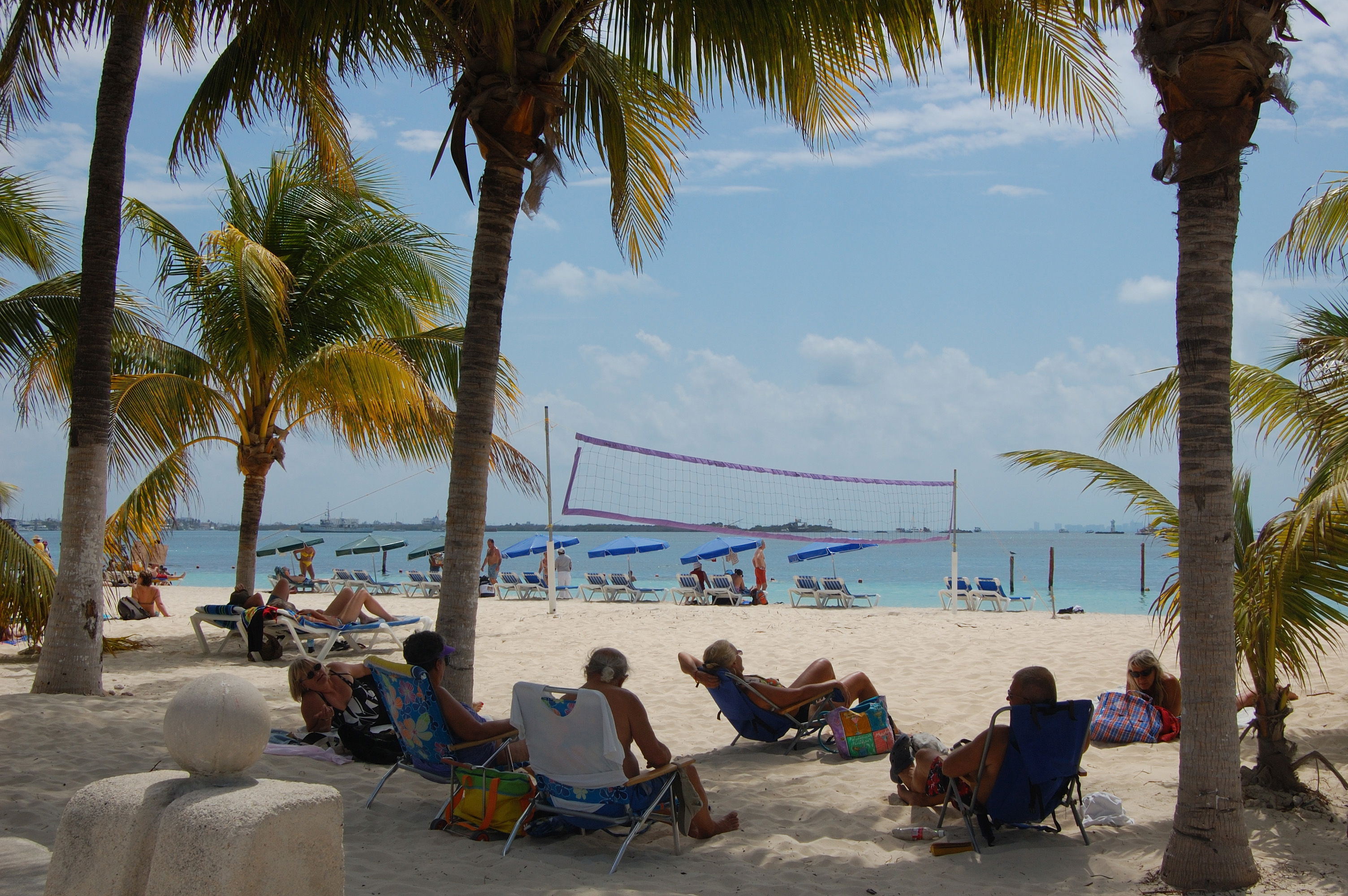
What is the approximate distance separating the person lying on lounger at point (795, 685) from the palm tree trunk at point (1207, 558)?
7.10 ft

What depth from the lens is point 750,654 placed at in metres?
9.38

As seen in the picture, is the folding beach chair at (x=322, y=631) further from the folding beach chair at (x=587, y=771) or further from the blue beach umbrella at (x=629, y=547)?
the blue beach umbrella at (x=629, y=547)

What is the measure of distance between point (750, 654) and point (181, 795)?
7615 mm

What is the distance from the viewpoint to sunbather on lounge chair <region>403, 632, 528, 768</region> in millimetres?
4238

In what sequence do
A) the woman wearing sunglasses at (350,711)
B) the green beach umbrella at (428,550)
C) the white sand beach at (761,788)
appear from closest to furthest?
the white sand beach at (761,788)
the woman wearing sunglasses at (350,711)
the green beach umbrella at (428,550)

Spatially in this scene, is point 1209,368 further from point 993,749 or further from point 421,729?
point 421,729

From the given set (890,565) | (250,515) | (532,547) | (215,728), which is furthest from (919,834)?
(890,565)

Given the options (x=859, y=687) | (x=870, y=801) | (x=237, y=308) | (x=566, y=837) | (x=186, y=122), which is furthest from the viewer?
(x=237, y=308)

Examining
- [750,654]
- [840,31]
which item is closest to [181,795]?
[840,31]

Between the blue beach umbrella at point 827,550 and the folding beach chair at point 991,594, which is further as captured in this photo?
the blue beach umbrella at point 827,550

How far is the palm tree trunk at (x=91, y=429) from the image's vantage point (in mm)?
6363

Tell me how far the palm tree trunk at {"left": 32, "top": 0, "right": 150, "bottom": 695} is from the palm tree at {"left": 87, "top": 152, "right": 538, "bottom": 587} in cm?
223

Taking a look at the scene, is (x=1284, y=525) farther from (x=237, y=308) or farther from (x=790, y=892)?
(x=237, y=308)

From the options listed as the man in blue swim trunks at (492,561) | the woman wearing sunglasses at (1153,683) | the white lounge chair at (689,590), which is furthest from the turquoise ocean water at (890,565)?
the woman wearing sunglasses at (1153,683)
